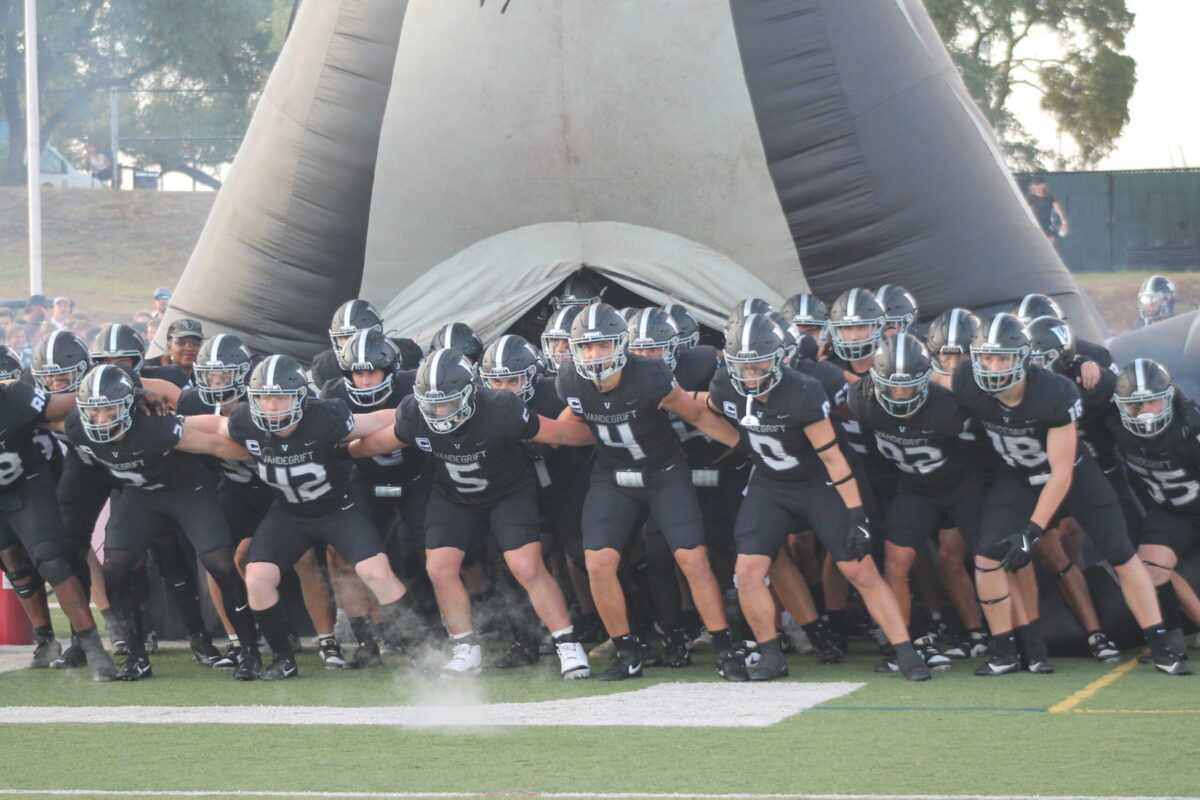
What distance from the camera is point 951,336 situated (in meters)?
6.93

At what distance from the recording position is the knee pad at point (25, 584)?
7.22 meters

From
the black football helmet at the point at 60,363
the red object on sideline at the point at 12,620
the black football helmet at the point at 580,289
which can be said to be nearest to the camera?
the black football helmet at the point at 60,363

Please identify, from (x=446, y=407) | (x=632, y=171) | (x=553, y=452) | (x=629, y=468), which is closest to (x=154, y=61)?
(x=632, y=171)

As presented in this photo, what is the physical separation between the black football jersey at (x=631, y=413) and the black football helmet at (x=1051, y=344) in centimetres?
153

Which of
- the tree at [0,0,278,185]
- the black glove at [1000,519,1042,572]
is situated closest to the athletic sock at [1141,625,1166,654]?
the black glove at [1000,519,1042,572]

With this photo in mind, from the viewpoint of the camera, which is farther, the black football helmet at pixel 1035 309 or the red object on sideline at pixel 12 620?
the red object on sideline at pixel 12 620

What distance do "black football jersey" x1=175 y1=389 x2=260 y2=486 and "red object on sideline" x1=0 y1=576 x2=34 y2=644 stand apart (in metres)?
1.50

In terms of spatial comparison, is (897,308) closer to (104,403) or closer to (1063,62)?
(104,403)

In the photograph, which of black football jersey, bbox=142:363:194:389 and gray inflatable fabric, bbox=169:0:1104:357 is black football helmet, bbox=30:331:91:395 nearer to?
black football jersey, bbox=142:363:194:389

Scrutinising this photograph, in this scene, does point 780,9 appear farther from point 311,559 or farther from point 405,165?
point 311,559

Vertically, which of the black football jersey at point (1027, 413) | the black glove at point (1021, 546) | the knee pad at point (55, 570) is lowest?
the knee pad at point (55, 570)

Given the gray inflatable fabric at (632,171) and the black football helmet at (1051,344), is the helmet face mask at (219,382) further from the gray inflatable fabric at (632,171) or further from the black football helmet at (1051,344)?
the black football helmet at (1051,344)

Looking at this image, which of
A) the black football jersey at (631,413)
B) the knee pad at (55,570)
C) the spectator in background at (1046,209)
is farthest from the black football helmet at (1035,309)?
the spectator in background at (1046,209)

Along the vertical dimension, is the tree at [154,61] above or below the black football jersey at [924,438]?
above
